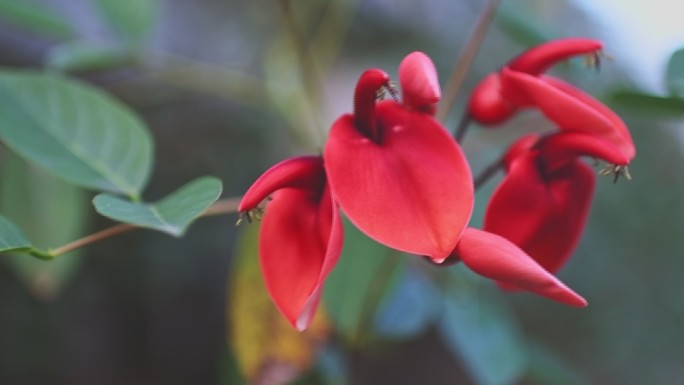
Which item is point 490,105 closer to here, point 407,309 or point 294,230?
point 294,230

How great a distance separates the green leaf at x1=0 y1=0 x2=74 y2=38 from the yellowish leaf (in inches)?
10.0

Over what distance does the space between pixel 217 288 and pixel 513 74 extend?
0.73 meters

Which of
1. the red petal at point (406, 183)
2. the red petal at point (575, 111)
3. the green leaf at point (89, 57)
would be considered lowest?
the green leaf at point (89, 57)

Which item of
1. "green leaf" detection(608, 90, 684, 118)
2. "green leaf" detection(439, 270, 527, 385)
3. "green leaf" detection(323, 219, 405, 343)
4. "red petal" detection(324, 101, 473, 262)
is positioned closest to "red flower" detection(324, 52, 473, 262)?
"red petal" detection(324, 101, 473, 262)

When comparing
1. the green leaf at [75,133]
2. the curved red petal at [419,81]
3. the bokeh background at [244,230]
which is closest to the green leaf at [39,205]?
the bokeh background at [244,230]

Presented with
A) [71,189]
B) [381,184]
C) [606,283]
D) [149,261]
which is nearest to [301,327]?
[381,184]

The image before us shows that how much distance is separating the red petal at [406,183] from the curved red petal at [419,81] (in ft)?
0.06

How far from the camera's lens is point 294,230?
0.33m

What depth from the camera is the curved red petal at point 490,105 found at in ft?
1.36

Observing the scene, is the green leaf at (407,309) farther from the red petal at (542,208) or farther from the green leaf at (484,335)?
the red petal at (542,208)

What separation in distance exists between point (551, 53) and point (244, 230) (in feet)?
1.63

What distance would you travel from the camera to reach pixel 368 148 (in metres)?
0.32

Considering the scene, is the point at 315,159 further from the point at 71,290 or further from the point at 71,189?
the point at 71,290

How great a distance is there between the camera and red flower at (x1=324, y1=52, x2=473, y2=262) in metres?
0.28
